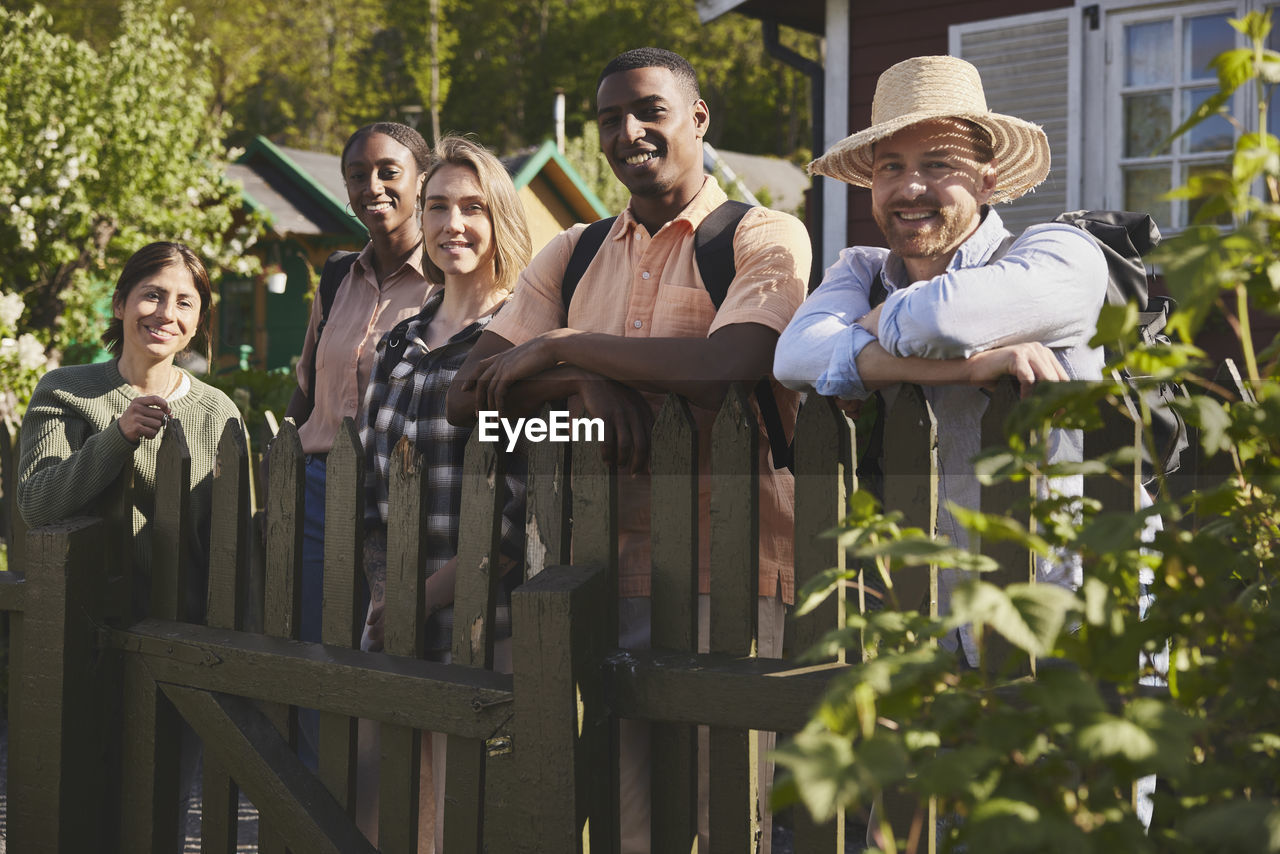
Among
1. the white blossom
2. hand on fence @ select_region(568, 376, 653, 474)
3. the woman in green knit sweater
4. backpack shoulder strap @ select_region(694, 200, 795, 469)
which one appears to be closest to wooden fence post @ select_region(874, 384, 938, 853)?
backpack shoulder strap @ select_region(694, 200, 795, 469)

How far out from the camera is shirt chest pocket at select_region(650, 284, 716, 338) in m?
2.52

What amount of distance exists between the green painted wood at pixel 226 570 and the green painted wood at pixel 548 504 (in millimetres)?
794

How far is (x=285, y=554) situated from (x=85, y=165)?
1387 centimetres

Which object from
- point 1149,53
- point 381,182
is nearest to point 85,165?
point 1149,53

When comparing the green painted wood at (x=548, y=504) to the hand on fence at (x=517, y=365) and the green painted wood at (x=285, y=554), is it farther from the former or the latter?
the green painted wood at (x=285, y=554)

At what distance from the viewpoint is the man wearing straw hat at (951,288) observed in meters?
2.00

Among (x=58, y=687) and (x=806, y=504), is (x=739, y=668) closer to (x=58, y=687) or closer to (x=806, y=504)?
(x=806, y=504)

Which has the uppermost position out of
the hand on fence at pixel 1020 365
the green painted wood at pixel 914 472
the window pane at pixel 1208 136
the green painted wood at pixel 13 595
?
the window pane at pixel 1208 136

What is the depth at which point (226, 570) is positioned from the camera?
111 inches

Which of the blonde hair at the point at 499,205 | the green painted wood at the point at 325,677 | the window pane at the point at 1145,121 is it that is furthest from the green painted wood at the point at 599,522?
the window pane at the point at 1145,121

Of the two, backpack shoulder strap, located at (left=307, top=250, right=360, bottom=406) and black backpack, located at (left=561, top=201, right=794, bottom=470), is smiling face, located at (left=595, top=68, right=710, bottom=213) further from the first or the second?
backpack shoulder strap, located at (left=307, top=250, right=360, bottom=406)

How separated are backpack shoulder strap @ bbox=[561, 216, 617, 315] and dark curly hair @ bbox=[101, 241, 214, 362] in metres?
1.29

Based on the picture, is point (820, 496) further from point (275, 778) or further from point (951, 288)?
point (275, 778)

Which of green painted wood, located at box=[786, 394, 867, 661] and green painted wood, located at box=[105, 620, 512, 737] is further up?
green painted wood, located at box=[786, 394, 867, 661]
